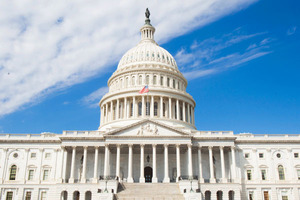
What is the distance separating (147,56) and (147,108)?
53.6 ft

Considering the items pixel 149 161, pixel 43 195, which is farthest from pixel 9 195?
pixel 149 161

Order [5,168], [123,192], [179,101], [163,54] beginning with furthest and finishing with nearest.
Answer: [163,54], [179,101], [5,168], [123,192]

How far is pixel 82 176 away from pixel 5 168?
1682 cm

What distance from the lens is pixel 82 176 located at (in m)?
57.1

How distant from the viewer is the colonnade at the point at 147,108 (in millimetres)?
72438

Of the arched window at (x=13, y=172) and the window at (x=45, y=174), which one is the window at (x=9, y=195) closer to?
the arched window at (x=13, y=172)

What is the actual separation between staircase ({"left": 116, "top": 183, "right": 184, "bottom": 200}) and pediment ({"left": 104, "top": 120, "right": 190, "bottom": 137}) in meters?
9.79

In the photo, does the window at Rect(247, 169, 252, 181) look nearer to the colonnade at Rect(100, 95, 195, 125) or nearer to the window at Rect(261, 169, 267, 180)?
the window at Rect(261, 169, 267, 180)

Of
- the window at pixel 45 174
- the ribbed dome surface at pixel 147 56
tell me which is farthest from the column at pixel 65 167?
the ribbed dome surface at pixel 147 56

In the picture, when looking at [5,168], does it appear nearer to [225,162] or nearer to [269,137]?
[225,162]

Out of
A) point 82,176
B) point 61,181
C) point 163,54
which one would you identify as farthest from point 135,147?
point 163,54

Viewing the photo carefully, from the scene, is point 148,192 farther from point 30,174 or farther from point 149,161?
point 30,174

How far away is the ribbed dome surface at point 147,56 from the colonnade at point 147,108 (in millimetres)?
11258

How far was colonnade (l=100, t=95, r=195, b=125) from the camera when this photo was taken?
72.4 m
